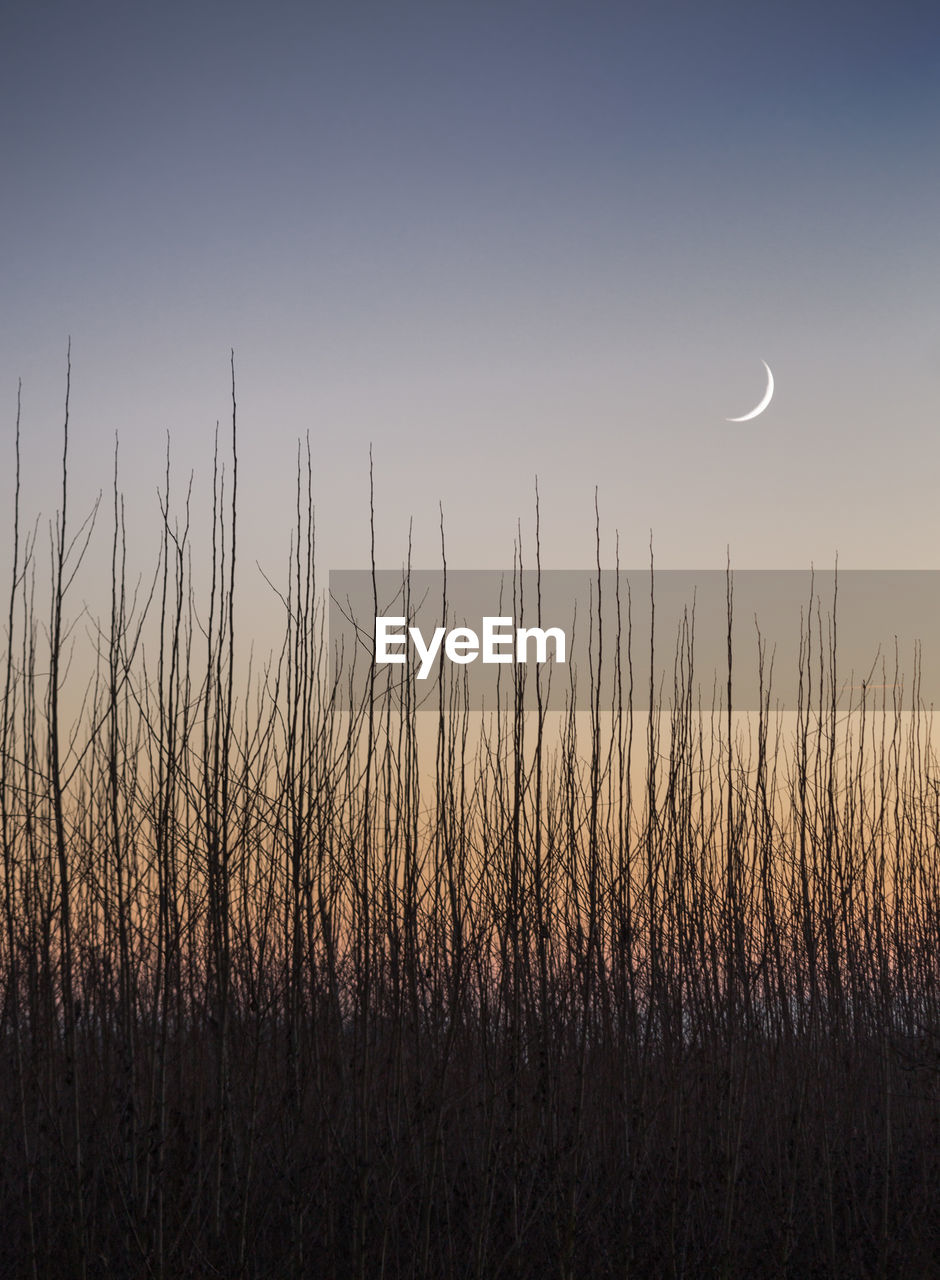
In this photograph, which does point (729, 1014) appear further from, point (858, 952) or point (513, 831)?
point (858, 952)

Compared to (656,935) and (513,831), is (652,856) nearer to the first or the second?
(656,935)

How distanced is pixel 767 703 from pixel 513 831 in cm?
195

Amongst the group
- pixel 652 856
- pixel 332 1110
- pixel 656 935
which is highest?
pixel 652 856

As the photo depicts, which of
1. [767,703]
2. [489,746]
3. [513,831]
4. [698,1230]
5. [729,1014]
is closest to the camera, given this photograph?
[513,831]

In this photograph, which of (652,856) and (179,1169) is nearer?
(179,1169)

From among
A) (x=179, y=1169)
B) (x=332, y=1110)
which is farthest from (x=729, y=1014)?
(x=179, y=1169)

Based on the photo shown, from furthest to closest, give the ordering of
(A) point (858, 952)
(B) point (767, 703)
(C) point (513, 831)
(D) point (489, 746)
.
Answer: (A) point (858, 952) → (B) point (767, 703) → (D) point (489, 746) → (C) point (513, 831)

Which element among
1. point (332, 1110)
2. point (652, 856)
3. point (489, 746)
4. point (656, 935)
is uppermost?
point (489, 746)

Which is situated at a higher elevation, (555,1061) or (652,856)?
(652,856)

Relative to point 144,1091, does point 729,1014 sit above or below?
above

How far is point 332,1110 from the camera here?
12.3ft

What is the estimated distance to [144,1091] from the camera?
3.76 metres

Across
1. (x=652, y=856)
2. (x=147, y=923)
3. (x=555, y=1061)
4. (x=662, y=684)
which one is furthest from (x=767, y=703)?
(x=147, y=923)

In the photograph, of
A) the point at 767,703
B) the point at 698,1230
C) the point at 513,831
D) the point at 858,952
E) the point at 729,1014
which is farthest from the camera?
the point at 858,952
